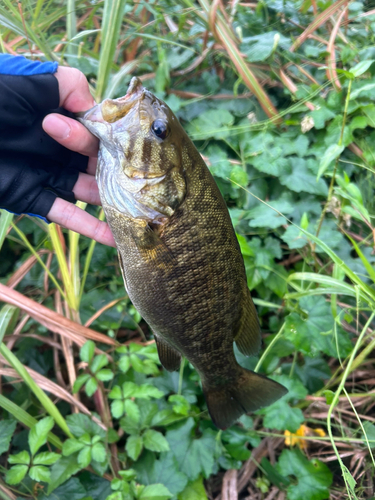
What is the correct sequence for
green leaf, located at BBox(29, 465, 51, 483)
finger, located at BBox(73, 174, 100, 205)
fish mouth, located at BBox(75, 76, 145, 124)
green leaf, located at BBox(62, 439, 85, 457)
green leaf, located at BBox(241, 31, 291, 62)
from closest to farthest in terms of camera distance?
fish mouth, located at BBox(75, 76, 145, 124) → green leaf, located at BBox(29, 465, 51, 483) → green leaf, located at BBox(62, 439, 85, 457) → finger, located at BBox(73, 174, 100, 205) → green leaf, located at BBox(241, 31, 291, 62)

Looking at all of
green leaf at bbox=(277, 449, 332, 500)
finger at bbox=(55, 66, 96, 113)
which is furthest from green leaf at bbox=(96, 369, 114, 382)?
finger at bbox=(55, 66, 96, 113)

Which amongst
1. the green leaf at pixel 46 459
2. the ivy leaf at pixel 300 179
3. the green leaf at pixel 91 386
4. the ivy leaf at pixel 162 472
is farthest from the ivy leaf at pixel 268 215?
the green leaf at pixel 46 459

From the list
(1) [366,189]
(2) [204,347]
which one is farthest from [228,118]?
(2) [204,347]

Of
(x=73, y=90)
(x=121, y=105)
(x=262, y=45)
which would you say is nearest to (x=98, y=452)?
(x=121, y=105)

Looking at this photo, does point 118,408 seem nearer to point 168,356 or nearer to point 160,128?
point 168,356

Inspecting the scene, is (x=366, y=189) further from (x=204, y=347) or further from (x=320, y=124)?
(x=204, y=347)

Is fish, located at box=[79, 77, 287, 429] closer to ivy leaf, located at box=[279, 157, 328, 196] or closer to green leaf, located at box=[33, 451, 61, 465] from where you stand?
green leaf, located at box=[33, 451, 61, 465]
